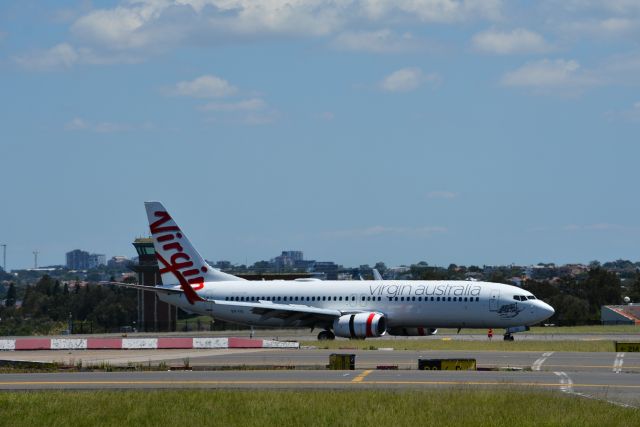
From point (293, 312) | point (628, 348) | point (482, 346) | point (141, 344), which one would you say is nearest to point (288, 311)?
point (293, 312)

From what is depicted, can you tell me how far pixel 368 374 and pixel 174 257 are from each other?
1382 inches

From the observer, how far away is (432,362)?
3916 cm

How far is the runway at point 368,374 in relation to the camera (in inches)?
1316

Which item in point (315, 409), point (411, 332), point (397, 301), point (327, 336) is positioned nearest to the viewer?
point (315, 409)

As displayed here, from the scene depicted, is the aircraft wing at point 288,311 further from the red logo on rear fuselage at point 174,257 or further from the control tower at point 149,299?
the control tower at point 149,299

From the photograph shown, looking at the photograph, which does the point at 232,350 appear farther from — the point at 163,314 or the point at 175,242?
the point at 163,314

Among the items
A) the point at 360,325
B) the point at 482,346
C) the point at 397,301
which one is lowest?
the point at 482,346

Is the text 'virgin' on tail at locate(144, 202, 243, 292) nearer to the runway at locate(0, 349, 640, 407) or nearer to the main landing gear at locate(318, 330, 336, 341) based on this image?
the main landing gear at locate(318, 330, 336, 341)

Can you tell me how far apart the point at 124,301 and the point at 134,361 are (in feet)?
455

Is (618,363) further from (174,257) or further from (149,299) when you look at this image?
(149,299)

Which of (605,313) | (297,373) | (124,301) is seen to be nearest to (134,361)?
(297,373)

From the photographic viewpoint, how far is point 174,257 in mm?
70750

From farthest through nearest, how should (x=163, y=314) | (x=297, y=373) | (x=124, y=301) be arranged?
(x=124, y=301), (x=163, y=314), (x=297, y=373)

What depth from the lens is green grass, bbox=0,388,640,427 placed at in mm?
25766
